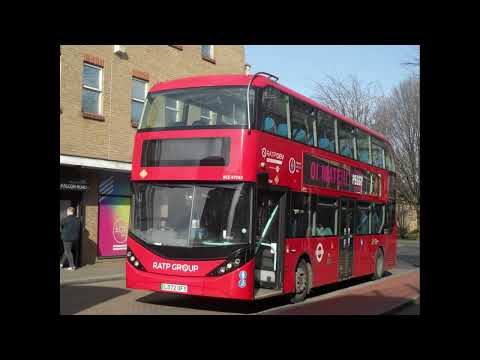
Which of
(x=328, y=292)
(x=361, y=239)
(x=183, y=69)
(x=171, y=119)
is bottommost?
(x=328, y=292)

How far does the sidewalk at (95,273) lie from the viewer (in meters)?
15.2

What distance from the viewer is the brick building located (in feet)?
57.9

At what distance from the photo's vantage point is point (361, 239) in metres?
16.5

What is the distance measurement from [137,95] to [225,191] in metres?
11.0

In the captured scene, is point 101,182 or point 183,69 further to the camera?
point 183,69

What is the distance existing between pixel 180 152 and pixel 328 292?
239 inches

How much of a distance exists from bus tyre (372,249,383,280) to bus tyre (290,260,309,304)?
5.89m

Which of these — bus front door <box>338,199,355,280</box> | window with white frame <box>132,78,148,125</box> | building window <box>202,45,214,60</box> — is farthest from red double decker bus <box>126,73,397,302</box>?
building window <box>202,45,214,60</box>

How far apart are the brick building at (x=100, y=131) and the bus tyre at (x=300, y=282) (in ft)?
24.7

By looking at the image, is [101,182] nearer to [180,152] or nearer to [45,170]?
[180,152]

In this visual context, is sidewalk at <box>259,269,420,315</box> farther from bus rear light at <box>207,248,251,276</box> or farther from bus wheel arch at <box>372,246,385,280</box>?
bus wheel arch at <box>372,246,385,280</box>

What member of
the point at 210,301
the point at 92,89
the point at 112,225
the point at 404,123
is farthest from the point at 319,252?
the point at 404,123

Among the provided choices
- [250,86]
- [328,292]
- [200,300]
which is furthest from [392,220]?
[250,86]

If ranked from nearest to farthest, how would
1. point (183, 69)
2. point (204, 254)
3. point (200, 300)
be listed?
point (204, 254), point (200, 300), point (183, 69)
